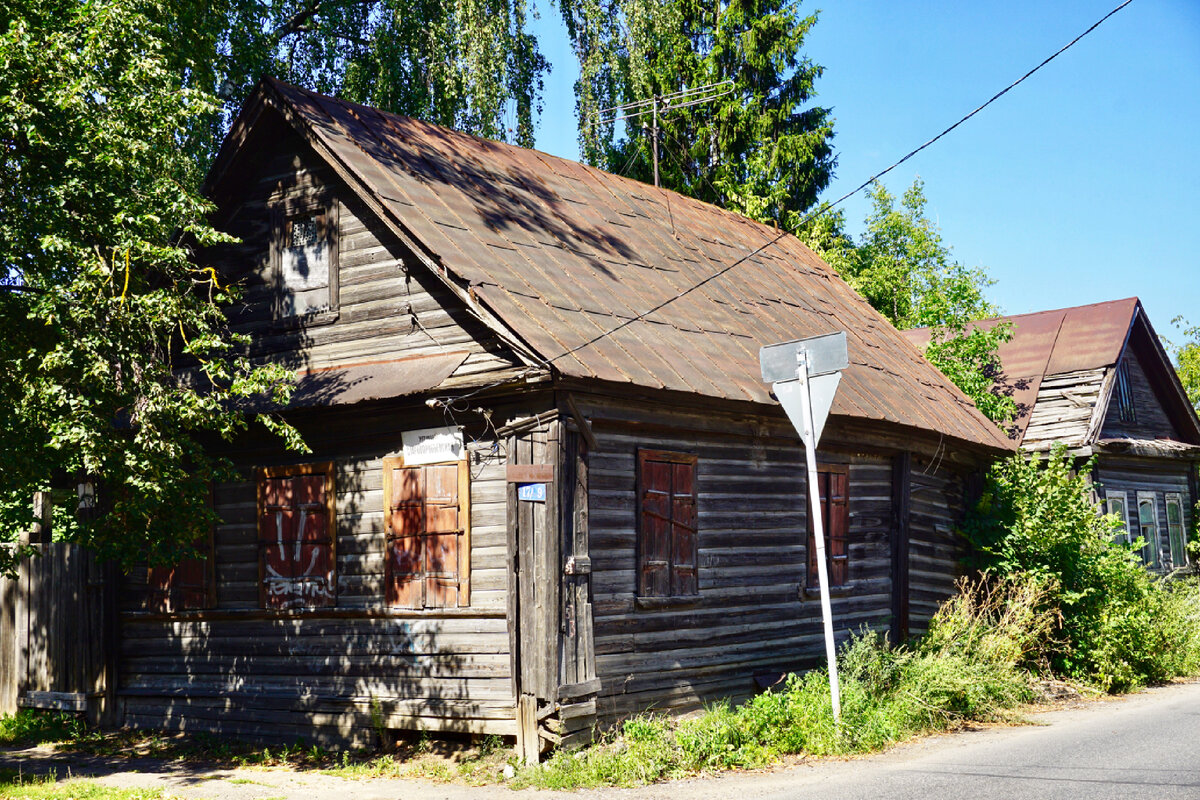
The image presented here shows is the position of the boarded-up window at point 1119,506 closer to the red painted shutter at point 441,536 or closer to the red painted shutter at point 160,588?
the red painted shutter at point 441,536

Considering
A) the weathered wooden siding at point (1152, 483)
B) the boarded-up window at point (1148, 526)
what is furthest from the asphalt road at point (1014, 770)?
the boarded-up window at point (1148, 526)

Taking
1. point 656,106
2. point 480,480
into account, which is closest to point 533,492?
point 480,480

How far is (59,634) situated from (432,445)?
6.17 m

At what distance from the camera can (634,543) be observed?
11508 mm

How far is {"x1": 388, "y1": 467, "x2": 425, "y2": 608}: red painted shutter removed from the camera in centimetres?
1138

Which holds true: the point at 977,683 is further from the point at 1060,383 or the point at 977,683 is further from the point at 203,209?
the point at 1060,383

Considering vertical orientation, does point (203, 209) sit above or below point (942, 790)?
above

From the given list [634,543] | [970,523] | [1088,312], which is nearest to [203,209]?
[634,543]

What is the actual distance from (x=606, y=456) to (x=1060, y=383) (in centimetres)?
1609

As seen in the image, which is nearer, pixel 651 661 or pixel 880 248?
pixel 651 661

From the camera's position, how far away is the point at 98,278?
10.2 m

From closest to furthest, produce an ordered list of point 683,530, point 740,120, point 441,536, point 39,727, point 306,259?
point 441,536
point 683,530
point 306,259
point 39,727
point 740,120

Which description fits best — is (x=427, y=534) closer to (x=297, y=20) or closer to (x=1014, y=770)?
(x=1014, y=770)

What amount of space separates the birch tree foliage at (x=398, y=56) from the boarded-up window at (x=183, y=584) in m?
9.82
